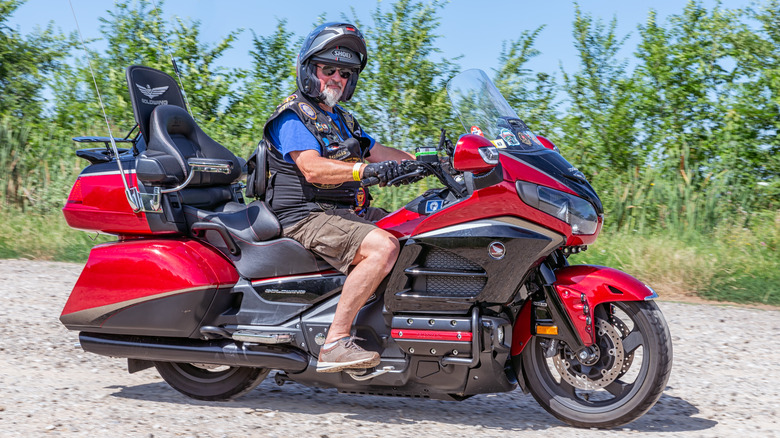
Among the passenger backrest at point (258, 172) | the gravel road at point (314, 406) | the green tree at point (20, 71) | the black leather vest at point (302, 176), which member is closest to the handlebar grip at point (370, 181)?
the black leather vest at point (302, 176)

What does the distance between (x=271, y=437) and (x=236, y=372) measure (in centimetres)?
91

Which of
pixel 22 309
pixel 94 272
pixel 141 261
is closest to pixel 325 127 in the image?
pixel 141 261

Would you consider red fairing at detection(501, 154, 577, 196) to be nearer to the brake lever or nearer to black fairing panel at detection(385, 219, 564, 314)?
black fairing panel at detection(385, 219, 564, 314)

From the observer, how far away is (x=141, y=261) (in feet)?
15.5

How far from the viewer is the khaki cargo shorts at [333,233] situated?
436 cm

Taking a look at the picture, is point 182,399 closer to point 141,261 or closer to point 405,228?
point 141,261

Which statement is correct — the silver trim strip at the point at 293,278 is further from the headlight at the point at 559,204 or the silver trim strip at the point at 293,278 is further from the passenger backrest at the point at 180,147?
the headlight at the point at 559,204

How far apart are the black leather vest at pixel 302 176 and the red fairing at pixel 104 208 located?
80 cm

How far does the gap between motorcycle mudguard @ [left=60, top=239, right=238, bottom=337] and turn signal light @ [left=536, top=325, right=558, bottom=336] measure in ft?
5.74

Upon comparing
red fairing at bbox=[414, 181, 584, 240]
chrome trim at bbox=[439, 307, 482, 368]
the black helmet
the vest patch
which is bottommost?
chrome trim at bbox=[439, 307, 482, 368]

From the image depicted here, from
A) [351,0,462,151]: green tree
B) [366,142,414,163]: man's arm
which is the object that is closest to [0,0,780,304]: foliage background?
[351,0,462,151]: green tree

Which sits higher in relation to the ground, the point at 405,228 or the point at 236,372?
the point at 405,228

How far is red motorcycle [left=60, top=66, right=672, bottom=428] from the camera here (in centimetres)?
411

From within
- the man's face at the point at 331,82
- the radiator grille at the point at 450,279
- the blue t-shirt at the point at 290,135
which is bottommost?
the radiator grille at the point at 450,279
